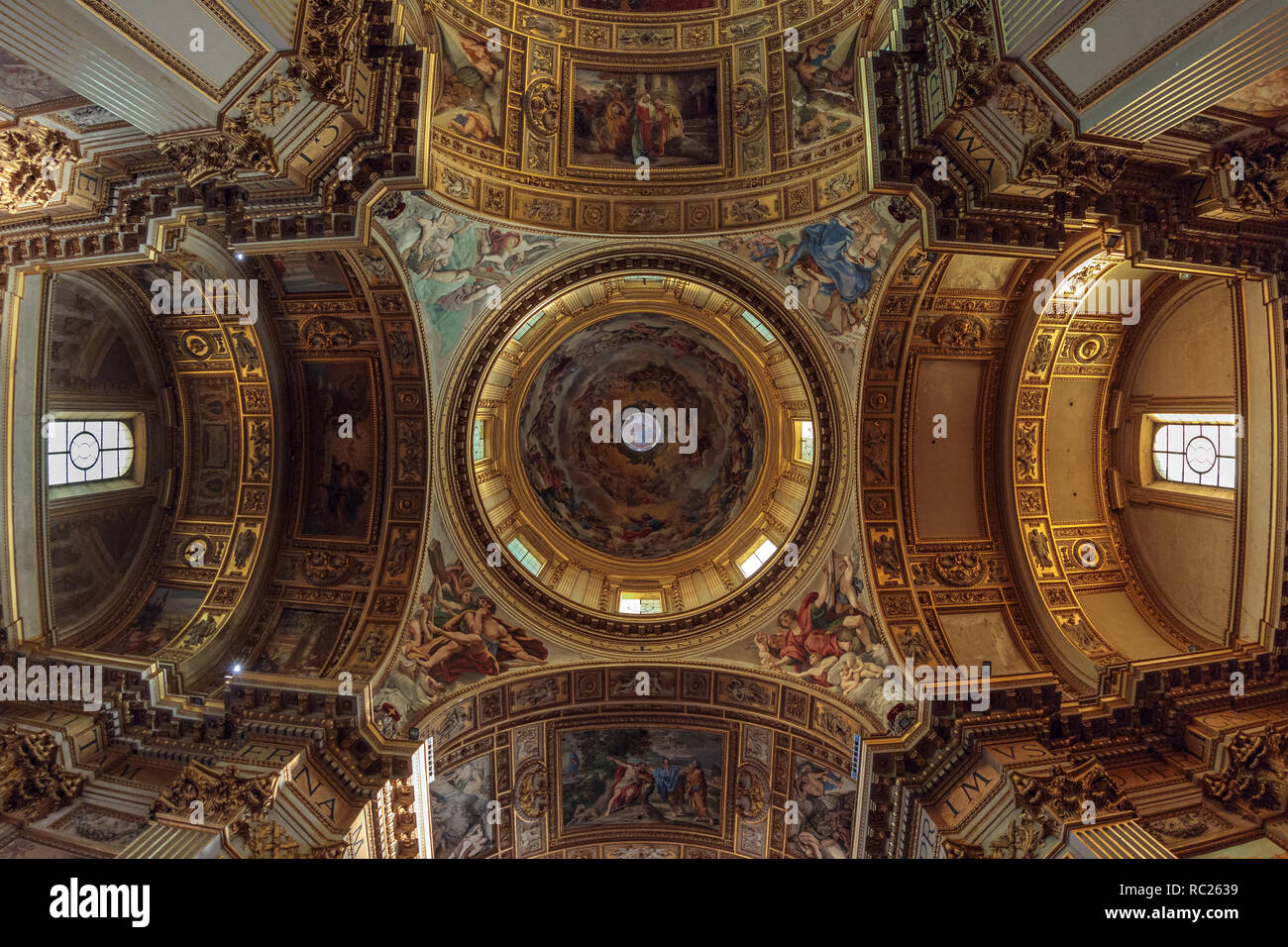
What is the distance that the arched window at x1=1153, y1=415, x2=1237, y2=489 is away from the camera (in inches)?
547

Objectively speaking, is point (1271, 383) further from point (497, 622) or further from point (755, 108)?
point (497, 622)

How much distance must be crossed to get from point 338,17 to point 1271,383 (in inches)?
625

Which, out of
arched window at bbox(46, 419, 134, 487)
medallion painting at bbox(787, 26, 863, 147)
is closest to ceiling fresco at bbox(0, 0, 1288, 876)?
medallion painting at bbox(787, 26, 863, 147)


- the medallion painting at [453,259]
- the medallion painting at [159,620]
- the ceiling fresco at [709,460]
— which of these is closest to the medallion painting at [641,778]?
the ceiling fresco at [709,460]

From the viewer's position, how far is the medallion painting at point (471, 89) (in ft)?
45.1

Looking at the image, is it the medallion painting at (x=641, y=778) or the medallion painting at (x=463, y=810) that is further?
the medallion painting at (x=641, y=778)

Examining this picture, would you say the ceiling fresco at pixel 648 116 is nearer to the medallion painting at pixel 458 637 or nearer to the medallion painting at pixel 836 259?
the medallion painting at pixel 836 259

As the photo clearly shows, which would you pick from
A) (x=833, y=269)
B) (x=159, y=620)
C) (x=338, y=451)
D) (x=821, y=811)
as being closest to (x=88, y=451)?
(x=159, y=620)

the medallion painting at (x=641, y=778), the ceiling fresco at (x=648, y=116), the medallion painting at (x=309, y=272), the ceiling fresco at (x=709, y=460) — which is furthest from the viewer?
the medallion painting at (x=641, y=778)

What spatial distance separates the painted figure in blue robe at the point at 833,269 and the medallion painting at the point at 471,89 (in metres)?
6.93

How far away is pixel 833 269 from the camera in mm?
15281

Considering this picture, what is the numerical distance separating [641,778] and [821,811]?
174 inches

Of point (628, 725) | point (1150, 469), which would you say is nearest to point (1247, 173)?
point (1150, 469)

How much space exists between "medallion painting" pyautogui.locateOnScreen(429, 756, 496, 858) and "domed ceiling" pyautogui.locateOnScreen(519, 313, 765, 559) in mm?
6442
